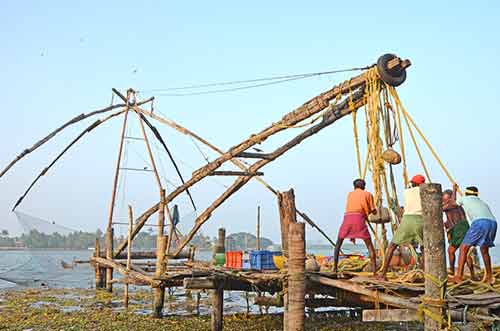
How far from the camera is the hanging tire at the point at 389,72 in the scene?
9.65 metres

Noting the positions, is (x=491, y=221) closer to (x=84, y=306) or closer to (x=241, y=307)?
(x=241, y=307)

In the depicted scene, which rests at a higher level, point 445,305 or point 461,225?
point 461,225

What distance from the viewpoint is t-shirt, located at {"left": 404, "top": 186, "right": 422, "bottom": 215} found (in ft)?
26.9

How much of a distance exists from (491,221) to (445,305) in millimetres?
1873

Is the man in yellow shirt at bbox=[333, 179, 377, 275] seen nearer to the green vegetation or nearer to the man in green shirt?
the man in green shirt

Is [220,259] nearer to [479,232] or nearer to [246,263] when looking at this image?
[246,263]

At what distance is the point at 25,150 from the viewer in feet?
49.7

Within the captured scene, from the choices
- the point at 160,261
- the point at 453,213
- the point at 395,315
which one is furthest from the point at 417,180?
the point at 160,261

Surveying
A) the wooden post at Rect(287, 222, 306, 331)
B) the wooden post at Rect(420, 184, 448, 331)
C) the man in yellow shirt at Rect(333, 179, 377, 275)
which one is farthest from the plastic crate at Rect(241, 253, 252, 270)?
the wooden post at Rect(420, 184, 448, 331)

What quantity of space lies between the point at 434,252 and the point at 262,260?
4.12 meters

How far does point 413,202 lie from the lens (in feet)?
27.0

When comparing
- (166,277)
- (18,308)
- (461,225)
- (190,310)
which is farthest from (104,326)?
(461,225)

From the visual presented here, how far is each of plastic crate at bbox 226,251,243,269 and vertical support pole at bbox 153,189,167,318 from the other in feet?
5.35

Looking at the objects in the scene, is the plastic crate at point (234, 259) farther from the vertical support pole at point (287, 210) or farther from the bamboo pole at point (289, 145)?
the bamboo pole at point (289, 145)
